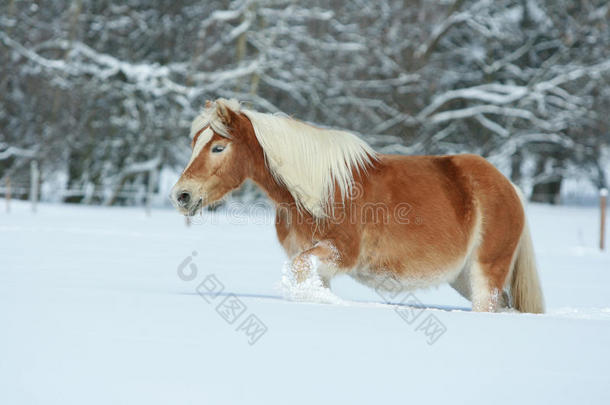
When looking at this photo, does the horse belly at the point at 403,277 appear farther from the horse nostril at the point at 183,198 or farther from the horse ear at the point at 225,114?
the horse ear at the point at 225,114

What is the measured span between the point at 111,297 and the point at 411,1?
18.8 m

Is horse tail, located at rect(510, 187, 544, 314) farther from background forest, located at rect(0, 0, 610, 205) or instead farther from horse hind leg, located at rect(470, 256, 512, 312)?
background forest, located at rect(0, 0, 610, 205)

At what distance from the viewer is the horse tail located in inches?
159

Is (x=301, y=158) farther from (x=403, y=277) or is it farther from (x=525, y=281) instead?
(x=525, y=281)

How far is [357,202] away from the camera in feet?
12.1

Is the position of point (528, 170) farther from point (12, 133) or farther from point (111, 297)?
point (111, 297)

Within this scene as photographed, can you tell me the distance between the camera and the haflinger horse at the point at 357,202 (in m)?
3.60

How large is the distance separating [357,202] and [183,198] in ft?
3.39

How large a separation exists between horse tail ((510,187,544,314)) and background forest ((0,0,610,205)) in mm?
13677

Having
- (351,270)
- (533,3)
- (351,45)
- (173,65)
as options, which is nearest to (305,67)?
(351,45)

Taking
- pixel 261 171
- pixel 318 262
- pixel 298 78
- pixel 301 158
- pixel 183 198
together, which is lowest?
pixel 318 262

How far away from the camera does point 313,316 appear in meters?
2.73

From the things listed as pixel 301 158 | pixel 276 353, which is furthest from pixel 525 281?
pixel 276 353

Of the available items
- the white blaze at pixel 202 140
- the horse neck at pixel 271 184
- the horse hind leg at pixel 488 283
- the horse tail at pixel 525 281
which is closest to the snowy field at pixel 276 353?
the horse tail at pixel 525 281
